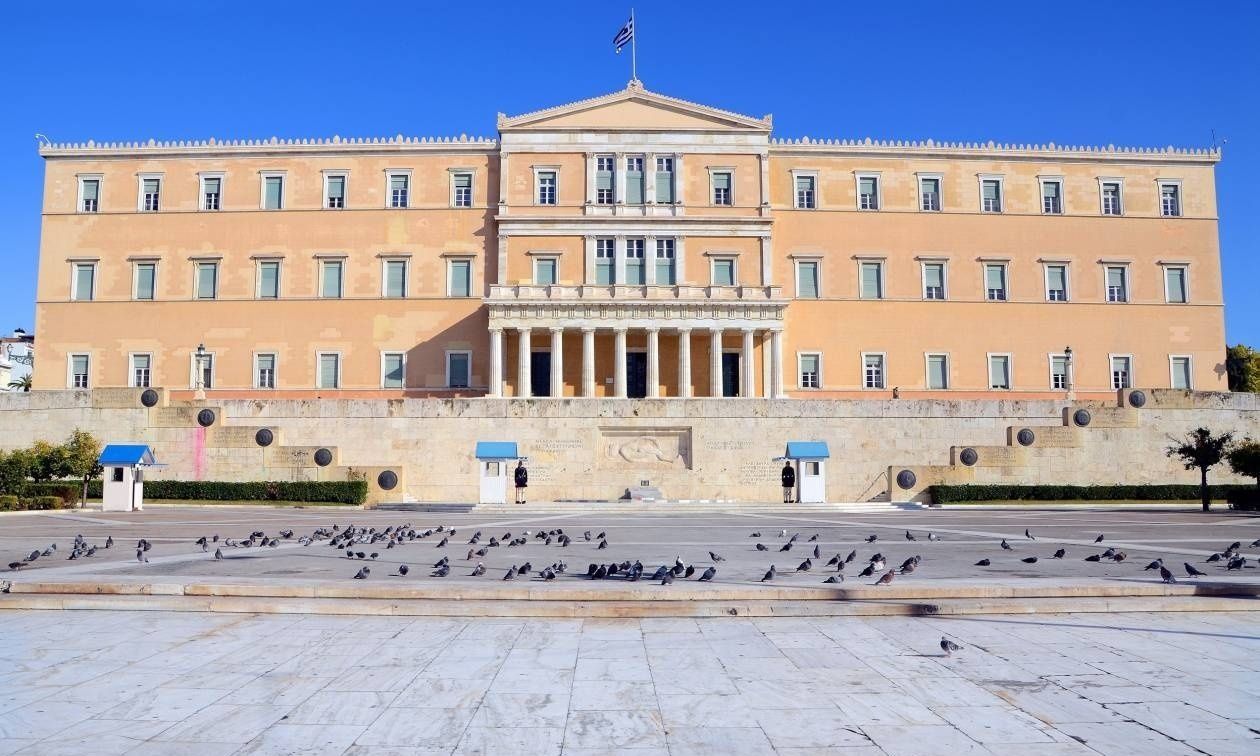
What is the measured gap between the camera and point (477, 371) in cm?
5025

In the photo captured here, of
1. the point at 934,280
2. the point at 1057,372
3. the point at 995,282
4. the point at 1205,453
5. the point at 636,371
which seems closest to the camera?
the point at 1205,453

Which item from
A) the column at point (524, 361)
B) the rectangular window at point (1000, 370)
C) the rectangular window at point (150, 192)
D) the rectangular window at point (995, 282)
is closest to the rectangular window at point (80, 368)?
the rectangular window at point (150, 192)

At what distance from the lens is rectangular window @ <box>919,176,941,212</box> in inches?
2074

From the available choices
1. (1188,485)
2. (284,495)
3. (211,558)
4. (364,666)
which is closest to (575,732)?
(364,666)

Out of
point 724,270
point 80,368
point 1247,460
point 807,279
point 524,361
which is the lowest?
point 1247,460

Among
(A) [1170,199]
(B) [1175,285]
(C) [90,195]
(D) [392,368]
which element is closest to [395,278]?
(D) [392,368]

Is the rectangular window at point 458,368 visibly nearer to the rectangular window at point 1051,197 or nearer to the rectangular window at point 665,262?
the rectangular window at point 665,262

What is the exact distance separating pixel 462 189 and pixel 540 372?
38.5 feet

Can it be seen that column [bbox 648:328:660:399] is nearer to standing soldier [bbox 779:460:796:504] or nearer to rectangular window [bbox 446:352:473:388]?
rectangular window [bbox 446:352:473:388]

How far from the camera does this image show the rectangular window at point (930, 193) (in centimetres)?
5269

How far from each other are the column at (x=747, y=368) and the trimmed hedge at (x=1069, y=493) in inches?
522

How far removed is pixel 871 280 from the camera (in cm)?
5181

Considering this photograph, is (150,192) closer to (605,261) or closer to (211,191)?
(211,191)

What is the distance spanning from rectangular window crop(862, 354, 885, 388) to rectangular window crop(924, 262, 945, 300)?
473 centimetres
